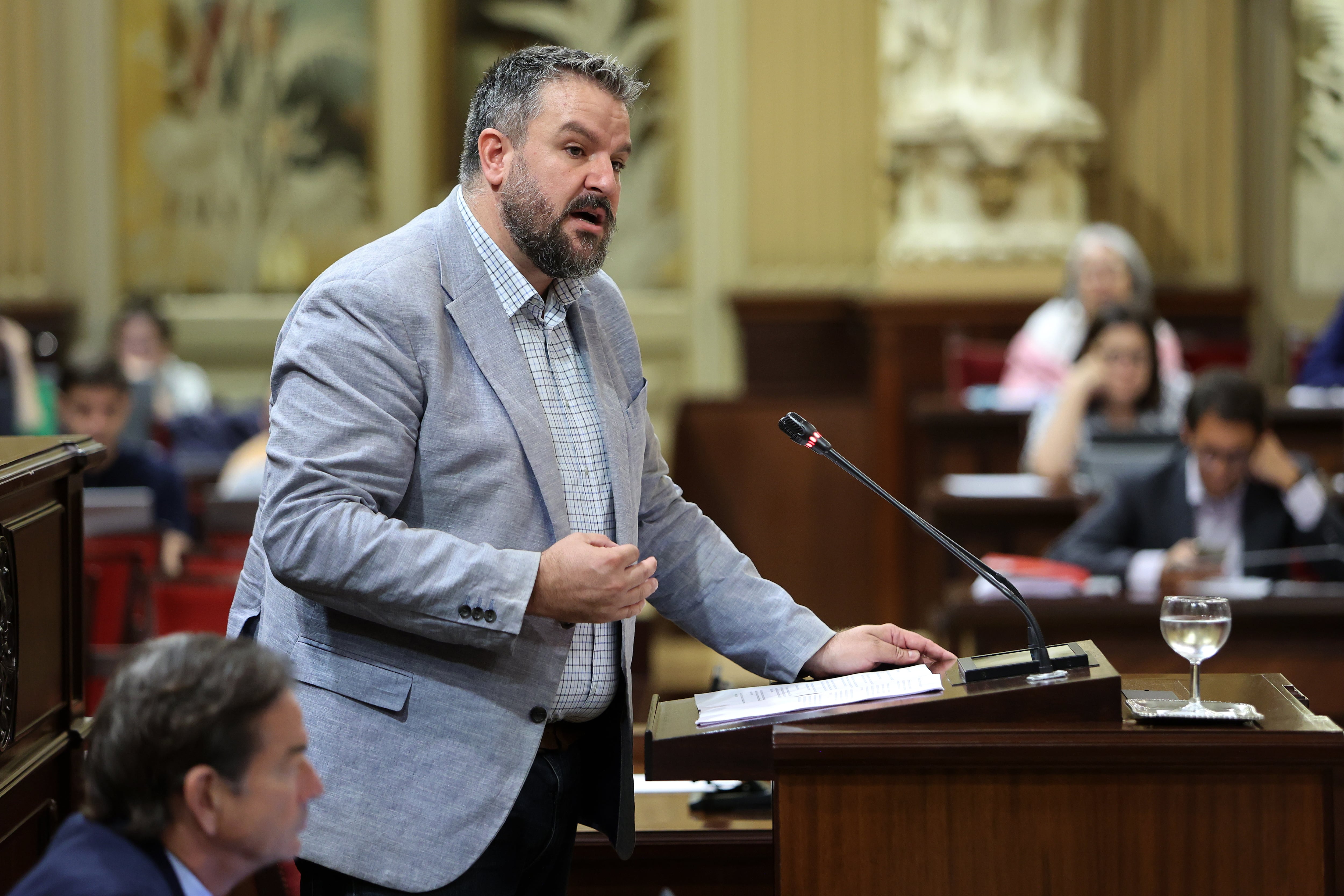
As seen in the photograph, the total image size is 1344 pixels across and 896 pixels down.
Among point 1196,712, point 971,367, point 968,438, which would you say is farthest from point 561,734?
point 971,367

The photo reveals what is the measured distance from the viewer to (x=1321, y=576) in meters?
3.99

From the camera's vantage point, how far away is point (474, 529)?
185 centimetres

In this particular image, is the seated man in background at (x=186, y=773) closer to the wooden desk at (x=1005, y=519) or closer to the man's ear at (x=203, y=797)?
the man's ear at (x=203, y=797)

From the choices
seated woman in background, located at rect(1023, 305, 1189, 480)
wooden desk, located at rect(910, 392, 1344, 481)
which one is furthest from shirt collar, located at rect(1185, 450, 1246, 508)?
wooden desk, located at rect(910, 392, 1344, 481)

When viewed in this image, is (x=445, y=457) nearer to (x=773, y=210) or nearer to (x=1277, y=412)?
(x=1277, y=412)

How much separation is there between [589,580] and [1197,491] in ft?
9.06

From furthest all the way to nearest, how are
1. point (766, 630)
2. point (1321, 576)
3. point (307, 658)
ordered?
point (1321, 576)
point (766, 630)
point (307, 658)

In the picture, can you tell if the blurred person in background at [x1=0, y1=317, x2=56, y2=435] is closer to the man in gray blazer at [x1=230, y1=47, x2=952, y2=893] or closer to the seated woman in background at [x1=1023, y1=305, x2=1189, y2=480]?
the seated woman in background at [x1=1023, y1=305, x2=1189, y2=480]

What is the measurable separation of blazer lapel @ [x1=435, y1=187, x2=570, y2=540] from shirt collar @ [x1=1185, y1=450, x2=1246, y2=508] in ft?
8.51

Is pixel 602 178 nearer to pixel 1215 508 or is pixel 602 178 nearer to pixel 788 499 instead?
pixel 1215 508

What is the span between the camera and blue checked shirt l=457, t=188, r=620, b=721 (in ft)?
6.34

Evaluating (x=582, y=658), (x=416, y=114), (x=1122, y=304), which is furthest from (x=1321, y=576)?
(x=416, y=114)

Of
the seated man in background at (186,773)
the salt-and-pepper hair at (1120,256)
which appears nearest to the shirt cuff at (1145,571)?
the salt-and-pepper hair at (1120,256)

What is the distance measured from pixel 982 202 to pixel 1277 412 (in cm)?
176
